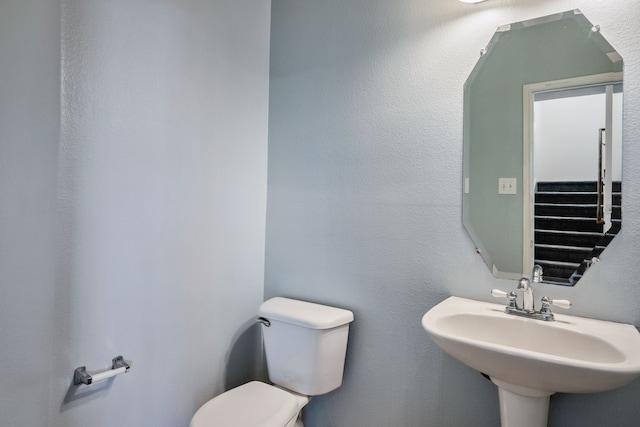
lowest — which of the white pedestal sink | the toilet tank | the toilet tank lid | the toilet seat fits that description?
the toilet seat

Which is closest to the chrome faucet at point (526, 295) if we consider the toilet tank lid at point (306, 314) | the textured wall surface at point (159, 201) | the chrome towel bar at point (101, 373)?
the toilet tank lid at point (306, 314)

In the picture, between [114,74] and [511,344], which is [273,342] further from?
[114,74]

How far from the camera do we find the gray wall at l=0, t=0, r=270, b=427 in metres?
1.06

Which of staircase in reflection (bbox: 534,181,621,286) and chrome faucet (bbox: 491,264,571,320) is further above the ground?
staircase in reflection (bbox: 534,181,621,286)

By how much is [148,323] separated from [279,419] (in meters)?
0.62

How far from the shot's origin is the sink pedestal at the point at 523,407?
1086 mm

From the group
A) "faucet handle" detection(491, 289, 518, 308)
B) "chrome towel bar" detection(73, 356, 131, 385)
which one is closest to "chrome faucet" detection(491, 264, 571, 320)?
"faucet handle" detection(491, 289, 518, 308)

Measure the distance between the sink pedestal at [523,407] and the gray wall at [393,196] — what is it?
0.60 ft

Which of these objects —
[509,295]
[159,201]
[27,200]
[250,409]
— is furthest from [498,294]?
[27,200]

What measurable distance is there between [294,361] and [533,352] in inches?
38.4

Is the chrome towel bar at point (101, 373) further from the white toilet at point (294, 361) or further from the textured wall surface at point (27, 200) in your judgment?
the white toilet at point (294, 361)

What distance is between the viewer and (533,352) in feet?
3.01

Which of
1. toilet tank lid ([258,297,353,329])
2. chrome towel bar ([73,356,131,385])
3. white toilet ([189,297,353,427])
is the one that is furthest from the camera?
toilet tank lid ([258,297,353,329])

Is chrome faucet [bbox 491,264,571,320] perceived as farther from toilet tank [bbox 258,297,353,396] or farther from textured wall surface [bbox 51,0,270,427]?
textured wall surface [bbox 51,0,270,427]
